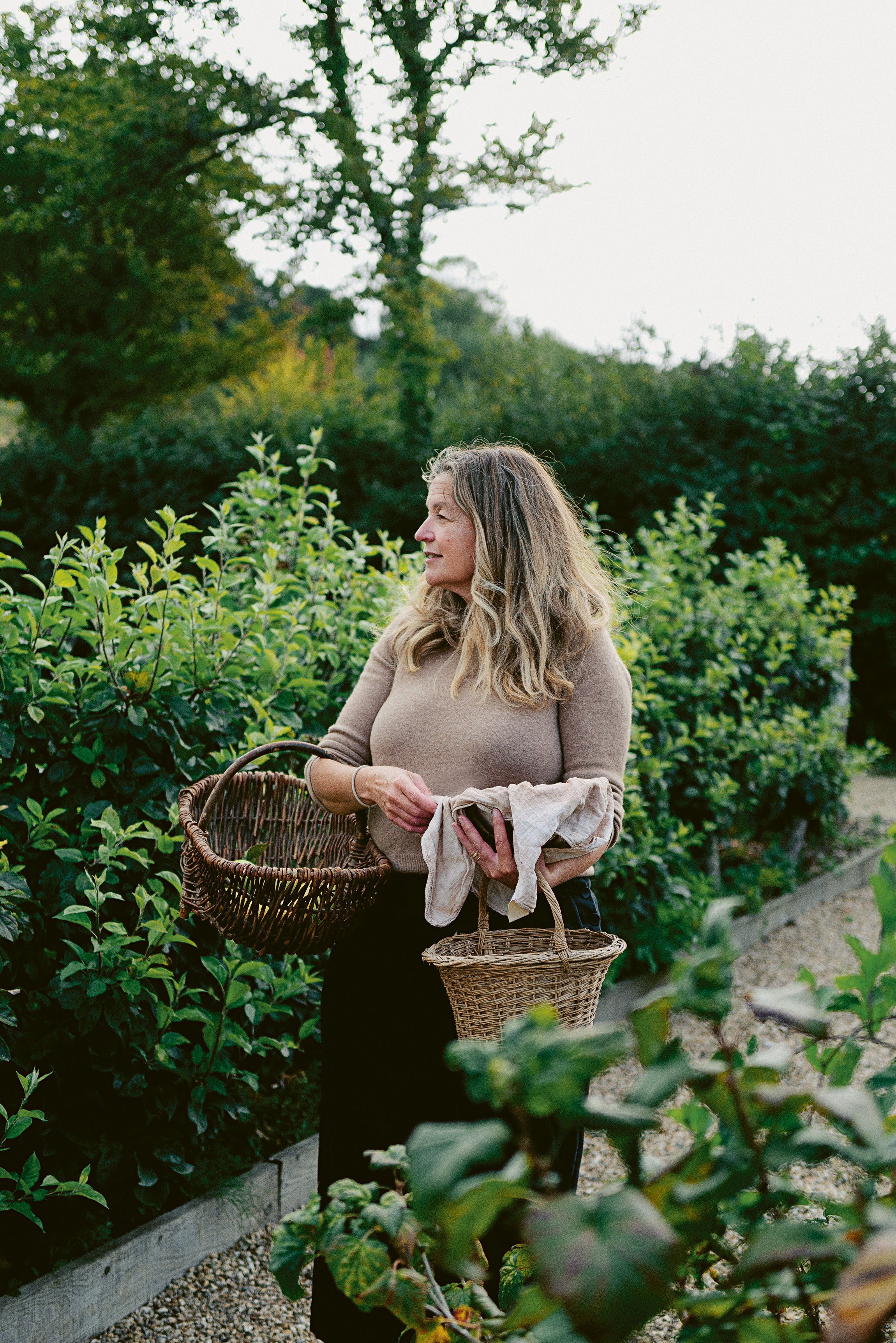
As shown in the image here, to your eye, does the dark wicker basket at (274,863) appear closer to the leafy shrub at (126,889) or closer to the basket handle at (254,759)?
the basket handle at (254,759)

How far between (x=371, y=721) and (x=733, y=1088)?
5.82ft

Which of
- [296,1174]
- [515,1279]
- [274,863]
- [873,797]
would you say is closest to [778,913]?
[296,1174]

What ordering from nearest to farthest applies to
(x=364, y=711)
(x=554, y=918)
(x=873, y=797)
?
(x=554, y=918), (x=364, y=711), (x=873, y=797)

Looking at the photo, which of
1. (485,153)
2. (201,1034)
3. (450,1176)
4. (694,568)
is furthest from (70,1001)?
(485,153)

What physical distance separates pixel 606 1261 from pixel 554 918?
51.5 inches

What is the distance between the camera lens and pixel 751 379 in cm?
1123

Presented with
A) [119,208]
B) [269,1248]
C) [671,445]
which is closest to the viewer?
[269,1248]

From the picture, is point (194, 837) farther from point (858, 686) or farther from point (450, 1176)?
point (858, 686)

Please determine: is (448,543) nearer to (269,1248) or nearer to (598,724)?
(598,724)

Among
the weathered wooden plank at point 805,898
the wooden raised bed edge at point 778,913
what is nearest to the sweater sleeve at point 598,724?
the wooden raised bed edge at point 778,913

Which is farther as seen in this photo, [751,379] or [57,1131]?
[751,379]

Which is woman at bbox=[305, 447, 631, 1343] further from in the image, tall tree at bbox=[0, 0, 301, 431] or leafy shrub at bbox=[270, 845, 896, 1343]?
tall tree at bbox=[0, 0, 301, 431]

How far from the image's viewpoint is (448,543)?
7.34ft

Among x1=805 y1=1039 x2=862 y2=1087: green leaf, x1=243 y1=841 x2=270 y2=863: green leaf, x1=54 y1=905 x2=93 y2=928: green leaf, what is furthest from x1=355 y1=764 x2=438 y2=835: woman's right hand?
x1=805 y1=1039 x2=862 y2=1087: green leaf
